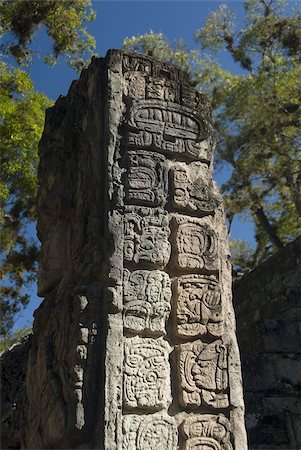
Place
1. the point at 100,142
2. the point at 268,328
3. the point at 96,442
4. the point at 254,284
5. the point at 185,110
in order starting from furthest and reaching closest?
1. the point at 254,284
2. the point at 268,328
3. the point at 185,110
4. the point at 100,142
5. the point at 96,442

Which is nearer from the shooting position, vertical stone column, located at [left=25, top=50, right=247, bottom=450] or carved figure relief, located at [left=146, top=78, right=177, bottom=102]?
vertical stone column, located at [left=25, top=50, right=247, bottom=450]

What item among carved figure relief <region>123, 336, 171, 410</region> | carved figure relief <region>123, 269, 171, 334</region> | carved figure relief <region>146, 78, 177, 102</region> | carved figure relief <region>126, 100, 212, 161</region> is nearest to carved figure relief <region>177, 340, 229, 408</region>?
carved figure relief <region>123, 336, 171, 410</region>

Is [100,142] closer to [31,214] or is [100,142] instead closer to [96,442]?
[96,442]

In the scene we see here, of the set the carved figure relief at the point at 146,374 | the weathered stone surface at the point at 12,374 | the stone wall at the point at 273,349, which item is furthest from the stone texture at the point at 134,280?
the weathered stone surface at the point at 12,374

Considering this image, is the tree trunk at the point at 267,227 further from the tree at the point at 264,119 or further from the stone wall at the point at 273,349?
the stone wall at the point at 273,349

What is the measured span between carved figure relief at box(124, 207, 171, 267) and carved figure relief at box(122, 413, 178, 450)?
0.98 metres

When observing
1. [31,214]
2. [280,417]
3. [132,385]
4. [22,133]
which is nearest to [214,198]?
[132,385]

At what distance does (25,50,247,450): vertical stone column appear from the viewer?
363 centimetres

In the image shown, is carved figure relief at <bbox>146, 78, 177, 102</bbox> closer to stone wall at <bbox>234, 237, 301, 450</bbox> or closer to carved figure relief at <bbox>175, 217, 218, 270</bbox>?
carved figure relief at <bbox>175, 217, 218, 270</bbox>

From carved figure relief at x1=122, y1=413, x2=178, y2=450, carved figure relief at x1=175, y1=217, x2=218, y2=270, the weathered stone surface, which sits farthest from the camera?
the weathered stone surface

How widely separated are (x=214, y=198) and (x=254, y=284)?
460 cm

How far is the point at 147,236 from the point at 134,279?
322mm

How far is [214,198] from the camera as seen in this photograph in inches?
175

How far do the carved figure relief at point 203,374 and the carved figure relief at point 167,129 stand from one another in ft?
4.64
